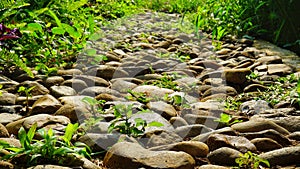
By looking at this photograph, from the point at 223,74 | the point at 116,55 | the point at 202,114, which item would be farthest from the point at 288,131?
the point at 116,55

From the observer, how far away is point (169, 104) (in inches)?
125

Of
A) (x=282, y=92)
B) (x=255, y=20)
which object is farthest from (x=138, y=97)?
(x=255, y=20)

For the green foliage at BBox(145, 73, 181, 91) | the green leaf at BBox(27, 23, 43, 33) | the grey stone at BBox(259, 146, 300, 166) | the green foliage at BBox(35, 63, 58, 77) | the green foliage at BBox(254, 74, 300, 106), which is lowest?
the green foliage at BBox(145, 73, 181, 91)

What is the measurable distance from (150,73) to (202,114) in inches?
46.2

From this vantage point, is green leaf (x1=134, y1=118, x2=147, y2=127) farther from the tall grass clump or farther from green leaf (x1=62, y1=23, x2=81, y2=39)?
the tall grass clump

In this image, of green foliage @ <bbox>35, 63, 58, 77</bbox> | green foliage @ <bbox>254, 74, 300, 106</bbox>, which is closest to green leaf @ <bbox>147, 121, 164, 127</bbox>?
green foliage @ <bbox>254, 74, 300, 106</bbox>

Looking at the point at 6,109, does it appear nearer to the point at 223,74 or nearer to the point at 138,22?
the point at 223,74

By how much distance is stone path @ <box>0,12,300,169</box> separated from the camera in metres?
2.31

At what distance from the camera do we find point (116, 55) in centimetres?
458

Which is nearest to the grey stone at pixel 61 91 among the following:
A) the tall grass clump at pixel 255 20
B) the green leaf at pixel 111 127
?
the green leaf at pixel 111 127

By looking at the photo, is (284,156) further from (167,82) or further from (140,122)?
(167,82)

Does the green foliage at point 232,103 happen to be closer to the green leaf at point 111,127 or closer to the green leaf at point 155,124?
the green leaf at point 155,124

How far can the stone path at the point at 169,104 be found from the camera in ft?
7.59

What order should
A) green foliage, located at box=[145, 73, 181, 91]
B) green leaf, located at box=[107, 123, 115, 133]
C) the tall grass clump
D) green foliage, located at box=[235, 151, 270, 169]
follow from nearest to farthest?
green foliage, located at box=[235, 151, 270, 169] < green leaf, located at box=[107, 123, 115, 133] < green foliage, located at box=[145, 73, 181, 91] < the tall grass clump
